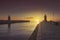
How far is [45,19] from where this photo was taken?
303 ft

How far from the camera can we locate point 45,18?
93.6 meters

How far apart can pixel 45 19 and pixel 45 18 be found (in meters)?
1.40
